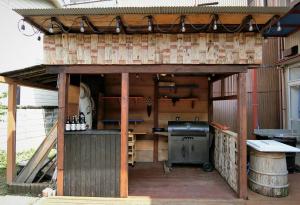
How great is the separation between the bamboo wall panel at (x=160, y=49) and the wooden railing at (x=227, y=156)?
155 centimetres

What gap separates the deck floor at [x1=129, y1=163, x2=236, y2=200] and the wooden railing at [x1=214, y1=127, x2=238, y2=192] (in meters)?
0.16

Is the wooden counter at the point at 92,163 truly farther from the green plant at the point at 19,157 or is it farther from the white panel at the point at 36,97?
the white panel at the point at 36,97

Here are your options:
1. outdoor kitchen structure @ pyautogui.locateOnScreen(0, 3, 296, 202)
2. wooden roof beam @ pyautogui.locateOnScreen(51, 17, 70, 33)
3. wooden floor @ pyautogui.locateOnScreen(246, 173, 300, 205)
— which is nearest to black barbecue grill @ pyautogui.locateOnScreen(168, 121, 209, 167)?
outdoor kitchen structure @ pyautogui.locateOnScreen(0, 3, 296, 202)

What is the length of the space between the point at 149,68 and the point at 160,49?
389 mm

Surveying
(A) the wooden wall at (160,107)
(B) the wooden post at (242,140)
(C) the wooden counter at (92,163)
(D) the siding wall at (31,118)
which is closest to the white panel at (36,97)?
(D) the siding wall at (31,118)

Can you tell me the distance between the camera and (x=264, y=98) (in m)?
8.19

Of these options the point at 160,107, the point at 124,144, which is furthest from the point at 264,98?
the point at 124,144

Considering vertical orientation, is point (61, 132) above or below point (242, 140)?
above

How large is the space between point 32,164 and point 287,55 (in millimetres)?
7205

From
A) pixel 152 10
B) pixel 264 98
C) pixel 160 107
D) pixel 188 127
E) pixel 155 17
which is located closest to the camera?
pixel 152 10

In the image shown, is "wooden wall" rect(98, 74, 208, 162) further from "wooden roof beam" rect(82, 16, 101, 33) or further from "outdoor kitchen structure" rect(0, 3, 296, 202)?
"wooden roof beam" rect(82, 16, 101, 33)

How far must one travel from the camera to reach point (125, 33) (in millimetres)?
4082

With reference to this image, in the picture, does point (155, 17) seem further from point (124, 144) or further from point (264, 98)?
point (264, 98)

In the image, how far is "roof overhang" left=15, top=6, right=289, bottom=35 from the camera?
337cm
